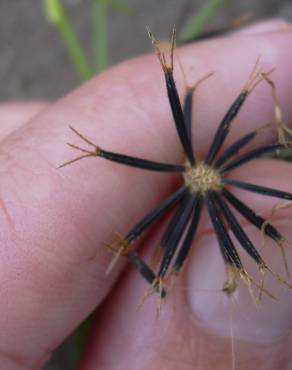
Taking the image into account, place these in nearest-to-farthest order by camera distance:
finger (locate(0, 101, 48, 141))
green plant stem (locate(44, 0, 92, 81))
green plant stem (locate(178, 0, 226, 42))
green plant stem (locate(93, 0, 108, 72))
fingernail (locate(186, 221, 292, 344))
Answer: fingernail (locate(186, 221, 292, 344)) → finger (locate(0, 101, 48, 141)) → green plant stem (locate(44, 0, 92, 81)) → green plant stem (locate(178, 0, 226, 42)) → green plant stem (locate(93, 0, 108, 72))

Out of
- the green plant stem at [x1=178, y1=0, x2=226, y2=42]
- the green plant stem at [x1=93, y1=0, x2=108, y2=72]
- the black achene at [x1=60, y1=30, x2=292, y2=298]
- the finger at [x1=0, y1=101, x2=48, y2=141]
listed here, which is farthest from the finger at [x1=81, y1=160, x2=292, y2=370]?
the green plant stem at [x1=93, y1=0, x2=108, y2=72]

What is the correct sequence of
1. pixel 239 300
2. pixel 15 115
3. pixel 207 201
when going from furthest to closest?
1. pixel 15 115
2. pixel 239 300
3. pixel 207 201

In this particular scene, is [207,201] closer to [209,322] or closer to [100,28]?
[209,322]

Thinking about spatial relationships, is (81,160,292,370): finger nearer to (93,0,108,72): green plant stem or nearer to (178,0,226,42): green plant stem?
(178,0,226,42): green plant stem

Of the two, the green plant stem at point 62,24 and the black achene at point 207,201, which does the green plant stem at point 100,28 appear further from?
the black achene at point 207,201

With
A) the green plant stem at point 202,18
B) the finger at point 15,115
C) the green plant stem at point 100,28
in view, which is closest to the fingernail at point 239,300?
the finger at point 15,115

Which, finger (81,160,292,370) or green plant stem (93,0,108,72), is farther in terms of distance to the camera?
green plant stem (93,0,108,72)

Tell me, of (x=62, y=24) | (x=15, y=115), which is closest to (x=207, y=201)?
(x=15, y=115)
